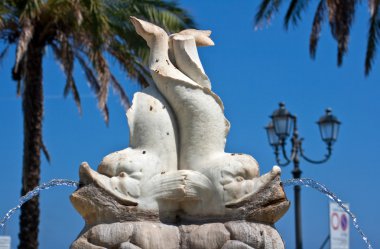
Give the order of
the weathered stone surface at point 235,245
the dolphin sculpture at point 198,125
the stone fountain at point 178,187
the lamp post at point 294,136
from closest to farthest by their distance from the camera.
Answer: the weathered stone surface at point 235,245, the stone fountain at point 178,187, the dolphin sculpture at point 198,125, the lamp post at point 294,136

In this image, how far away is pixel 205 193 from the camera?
6.90 metres

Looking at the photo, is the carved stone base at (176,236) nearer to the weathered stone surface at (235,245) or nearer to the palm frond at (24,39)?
the weathered stone surface at (235,245)

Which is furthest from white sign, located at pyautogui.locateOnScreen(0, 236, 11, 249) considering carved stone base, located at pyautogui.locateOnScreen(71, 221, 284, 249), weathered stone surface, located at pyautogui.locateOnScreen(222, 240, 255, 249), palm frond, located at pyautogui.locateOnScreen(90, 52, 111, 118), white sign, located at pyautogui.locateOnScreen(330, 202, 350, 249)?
weathered stone surface, located at pyautogui.locateOnScreen(222, 240, 255, 249)

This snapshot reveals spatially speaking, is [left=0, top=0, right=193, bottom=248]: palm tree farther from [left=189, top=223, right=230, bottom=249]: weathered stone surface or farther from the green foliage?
[left=189, top=223, right=230, bottom=249]: weathered stone surface

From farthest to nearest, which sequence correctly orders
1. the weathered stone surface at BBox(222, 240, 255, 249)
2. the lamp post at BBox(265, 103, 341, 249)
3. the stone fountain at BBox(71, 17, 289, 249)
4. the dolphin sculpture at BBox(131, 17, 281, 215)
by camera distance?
the lamp post at BBox(265, 103, 341, 249) < the dolphin sculpture at BBox(131, 17, 281, 215) < the stone fountain at BBox(71, 17, 289, 249) < the weathered stone surface at BBox(222, 240, 255, 249)

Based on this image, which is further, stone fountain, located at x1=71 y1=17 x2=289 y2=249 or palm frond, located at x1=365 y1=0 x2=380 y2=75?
palm frond, located at x1=365 y1=0 x2=380 y2=75

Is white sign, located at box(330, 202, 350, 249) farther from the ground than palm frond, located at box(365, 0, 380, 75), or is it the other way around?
palm frond, located at box(365, 0, 380, 75)

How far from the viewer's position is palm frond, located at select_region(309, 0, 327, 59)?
1927 cm

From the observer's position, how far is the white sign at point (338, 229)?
15.6m

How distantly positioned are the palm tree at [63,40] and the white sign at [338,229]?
4.41m

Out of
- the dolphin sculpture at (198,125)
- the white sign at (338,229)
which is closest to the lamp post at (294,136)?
the white sign at (338,229)

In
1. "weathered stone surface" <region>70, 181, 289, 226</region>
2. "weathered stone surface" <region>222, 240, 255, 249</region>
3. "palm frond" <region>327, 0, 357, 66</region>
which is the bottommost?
"weathered stone surface" <region>222, 240, 255, 249</region>

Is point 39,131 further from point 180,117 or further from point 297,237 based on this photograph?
point 180,117

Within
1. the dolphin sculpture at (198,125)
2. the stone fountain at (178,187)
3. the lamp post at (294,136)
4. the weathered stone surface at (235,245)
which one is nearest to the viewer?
the weathered stone surface at (235,245)
